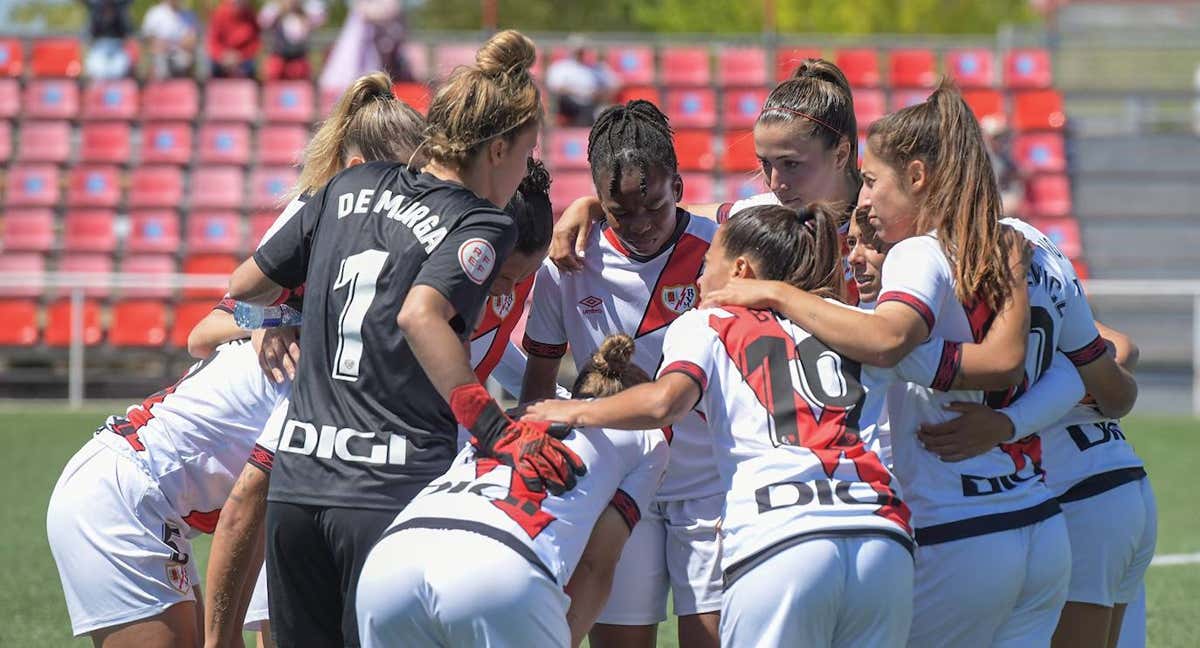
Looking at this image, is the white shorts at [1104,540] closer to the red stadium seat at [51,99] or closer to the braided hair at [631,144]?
the braided hair at [631,144]

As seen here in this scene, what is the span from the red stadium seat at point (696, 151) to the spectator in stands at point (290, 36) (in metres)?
4.60

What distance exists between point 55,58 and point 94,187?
99.1 inches

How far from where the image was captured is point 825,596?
9.43 ft

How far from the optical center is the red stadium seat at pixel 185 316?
526 inches

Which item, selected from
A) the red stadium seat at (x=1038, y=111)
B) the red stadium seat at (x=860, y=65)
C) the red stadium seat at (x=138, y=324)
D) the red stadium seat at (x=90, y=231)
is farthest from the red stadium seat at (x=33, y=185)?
the red stadium seat at (x=1038, y=111)

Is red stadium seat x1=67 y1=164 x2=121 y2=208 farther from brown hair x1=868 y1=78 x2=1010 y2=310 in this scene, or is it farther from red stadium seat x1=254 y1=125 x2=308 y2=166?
brown hair x1=868 y1=78 x2=1010 y2=310

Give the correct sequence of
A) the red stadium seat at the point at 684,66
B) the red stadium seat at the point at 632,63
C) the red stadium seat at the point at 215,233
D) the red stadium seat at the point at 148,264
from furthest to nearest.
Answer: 1. the red stadium seat at the point at 684,66
2. the red stadium seat at the point at 632,63
3. the red stadium seat at the point at 215,233
4. the red stadium seat at the point at 148,264

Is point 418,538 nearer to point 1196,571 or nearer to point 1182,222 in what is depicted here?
point 1196,571

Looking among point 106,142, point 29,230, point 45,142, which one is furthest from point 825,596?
point 45,142

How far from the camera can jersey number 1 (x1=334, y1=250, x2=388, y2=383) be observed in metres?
3.10

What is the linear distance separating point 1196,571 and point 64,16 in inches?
1363

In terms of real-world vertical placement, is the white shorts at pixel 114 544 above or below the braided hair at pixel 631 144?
below

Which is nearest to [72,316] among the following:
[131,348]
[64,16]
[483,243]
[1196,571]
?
A: [131,348]

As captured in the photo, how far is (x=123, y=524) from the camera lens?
366 centimetres
